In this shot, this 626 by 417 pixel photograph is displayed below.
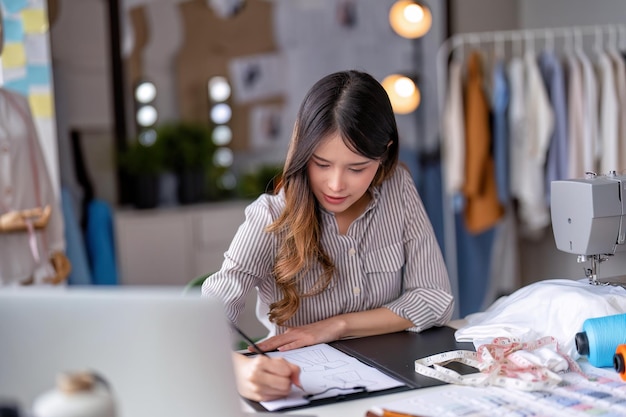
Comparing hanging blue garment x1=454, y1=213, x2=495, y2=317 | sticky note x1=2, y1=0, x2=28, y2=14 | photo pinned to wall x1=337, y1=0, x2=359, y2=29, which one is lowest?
hanging blue garment x1=454, y1=213, x2=495, y2=317

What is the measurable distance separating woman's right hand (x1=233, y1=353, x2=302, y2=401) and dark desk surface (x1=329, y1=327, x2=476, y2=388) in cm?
24

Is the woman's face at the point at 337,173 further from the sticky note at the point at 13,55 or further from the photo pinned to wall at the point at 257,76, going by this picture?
the photo pinned to wall at the point at 257,76

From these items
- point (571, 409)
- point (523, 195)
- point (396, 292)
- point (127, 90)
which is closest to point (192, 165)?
point (127, 90)

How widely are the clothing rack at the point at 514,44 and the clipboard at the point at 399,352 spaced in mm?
2437

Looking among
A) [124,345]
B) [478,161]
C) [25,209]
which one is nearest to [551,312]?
[124,345]

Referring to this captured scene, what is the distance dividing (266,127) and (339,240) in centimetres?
283

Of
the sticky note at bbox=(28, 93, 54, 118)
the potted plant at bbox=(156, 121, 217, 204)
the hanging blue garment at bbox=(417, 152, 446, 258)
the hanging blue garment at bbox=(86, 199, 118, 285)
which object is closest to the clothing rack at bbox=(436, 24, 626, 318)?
the hanging blue garment at bbox=(417, 152, 446, 258)

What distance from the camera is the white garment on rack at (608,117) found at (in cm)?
393

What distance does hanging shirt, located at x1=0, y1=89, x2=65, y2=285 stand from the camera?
3154mm

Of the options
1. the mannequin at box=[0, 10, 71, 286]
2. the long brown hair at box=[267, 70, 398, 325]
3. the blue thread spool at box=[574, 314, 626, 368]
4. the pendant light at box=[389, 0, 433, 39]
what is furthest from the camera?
the pendant light at box=[389, 0, 433, 39]

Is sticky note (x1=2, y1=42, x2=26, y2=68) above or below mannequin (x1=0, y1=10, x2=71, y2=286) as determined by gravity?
above

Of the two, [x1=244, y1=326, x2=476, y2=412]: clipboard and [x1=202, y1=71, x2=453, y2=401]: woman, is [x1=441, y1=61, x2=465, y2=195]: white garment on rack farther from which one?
[x1=244, y1=326, x2=476, y2=412]: clipboard

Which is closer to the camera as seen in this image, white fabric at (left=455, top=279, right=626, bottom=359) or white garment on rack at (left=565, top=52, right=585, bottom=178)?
white fabric at (left=455, top=279, right=626, bottom=359)

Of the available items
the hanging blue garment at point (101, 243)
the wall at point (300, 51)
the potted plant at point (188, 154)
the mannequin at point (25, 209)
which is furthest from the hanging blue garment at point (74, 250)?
the potted plant at point (188, 154)
